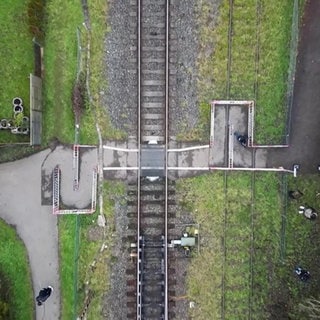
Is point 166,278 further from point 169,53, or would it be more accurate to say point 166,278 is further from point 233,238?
point 169,53

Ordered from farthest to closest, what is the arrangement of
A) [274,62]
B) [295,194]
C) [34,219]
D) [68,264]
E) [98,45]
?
1. [34,219]
2. [68,264]
3. [98,45]
4. [274,62]
5. [295,194]

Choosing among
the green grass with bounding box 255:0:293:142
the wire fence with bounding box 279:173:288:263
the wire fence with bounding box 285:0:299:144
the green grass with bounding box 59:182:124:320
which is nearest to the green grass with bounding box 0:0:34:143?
the green grass with bounding box 59:182:124:320

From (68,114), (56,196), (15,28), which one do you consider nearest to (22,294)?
(56,196)

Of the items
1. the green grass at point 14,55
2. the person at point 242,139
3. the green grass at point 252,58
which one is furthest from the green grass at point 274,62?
the green grass at point 14,55

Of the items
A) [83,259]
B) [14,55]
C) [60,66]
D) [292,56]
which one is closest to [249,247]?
[83,259]

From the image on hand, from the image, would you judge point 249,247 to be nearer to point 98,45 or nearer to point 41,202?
point 41,202

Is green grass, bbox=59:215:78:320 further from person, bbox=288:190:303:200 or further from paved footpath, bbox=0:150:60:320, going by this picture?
person, bbox=288:190:303:200
